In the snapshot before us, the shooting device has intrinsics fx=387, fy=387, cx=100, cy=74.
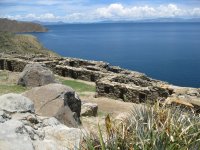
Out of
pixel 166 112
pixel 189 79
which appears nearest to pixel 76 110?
pixel 166 112

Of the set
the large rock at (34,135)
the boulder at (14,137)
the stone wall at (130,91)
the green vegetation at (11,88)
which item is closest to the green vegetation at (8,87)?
the green vegetation at (11,88)

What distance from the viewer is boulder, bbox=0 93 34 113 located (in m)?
9.35

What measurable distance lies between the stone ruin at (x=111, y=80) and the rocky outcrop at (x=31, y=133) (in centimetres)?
918

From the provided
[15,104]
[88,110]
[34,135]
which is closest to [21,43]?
[88,110]

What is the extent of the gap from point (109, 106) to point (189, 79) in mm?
53981

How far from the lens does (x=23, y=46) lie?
294ft

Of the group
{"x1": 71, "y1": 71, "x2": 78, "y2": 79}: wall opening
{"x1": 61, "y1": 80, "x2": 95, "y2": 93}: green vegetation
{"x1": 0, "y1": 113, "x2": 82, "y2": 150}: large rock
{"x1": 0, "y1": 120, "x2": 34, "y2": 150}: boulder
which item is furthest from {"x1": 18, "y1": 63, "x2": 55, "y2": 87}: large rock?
{"x1": 0, "y1": 120, "x2": 34, "y2": 150}: boulder

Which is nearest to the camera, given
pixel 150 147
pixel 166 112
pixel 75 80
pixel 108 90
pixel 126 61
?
pixel 150 147

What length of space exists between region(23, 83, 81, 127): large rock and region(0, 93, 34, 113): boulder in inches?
70.5

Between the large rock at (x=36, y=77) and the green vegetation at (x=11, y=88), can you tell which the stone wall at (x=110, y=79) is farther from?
the green vegetation at (x=11, y=88)

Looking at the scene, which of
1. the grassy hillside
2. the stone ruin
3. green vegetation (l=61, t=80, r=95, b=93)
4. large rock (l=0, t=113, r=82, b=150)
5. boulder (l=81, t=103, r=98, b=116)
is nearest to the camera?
large rock (l=0, t=113, r=82, b=150)

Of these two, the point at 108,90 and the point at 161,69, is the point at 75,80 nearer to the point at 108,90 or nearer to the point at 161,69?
the point at 108,90

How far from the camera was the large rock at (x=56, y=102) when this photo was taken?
11906 millimetres

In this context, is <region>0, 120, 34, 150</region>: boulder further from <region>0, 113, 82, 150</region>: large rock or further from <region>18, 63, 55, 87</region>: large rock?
<region>18, 63, 55, 87</region>: large rock
